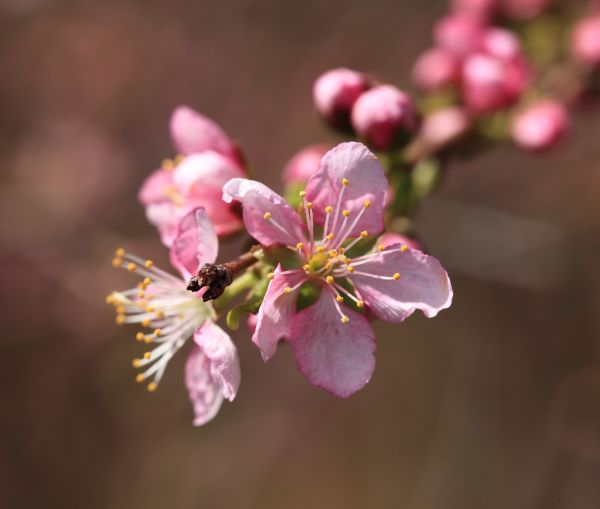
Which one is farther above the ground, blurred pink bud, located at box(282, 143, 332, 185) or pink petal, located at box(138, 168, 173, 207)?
pink petal, located at box(138, 168, 173, 207)

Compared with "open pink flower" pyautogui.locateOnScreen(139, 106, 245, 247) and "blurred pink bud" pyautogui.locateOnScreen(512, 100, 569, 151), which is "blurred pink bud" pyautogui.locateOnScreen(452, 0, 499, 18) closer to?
"blurred pink bud" pyautogui.locateOnScreen(512, 100, 569, 151)

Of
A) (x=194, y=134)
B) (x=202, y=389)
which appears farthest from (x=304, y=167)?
(x=202, y=389)

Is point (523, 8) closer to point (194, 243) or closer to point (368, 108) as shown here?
point (368, 108)

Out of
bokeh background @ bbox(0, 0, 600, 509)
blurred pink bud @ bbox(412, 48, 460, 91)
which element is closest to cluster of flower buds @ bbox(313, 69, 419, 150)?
blurred pink bud @ bbox(412, 48, 460, 91)

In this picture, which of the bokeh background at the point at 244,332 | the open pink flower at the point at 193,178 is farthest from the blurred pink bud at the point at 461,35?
the bokeh background at the point at 244,332

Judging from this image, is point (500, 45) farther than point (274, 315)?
Yes

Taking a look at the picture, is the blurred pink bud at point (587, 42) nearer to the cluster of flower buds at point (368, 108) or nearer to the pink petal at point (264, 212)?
the cluster of flower buds at point (368, 108)
